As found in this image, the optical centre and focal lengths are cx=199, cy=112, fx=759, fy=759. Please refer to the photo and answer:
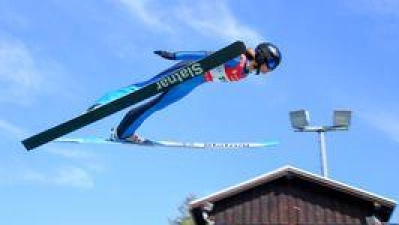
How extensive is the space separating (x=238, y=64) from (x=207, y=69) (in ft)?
2.91

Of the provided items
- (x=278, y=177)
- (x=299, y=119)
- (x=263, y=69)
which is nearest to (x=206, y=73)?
(x=263, y=69)

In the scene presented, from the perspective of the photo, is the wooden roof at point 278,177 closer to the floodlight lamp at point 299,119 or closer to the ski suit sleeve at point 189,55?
the ski suit sleeve at point 189,55

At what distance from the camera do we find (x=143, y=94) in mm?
12398

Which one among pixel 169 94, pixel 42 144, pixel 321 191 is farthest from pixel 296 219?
pixel 42 144

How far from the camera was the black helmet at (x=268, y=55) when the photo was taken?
41.7 ft

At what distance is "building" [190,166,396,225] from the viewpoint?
16375 mm

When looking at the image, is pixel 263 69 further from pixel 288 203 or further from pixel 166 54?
pixel 288 203

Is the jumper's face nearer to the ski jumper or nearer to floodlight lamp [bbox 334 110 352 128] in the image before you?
the ski jumper

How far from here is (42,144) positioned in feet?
42.9

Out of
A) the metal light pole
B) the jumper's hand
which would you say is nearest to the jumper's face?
the jumper's hand

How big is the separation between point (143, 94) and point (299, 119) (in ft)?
35.5

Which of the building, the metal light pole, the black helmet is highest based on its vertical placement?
the black helmet

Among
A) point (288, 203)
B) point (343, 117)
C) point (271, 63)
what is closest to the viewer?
point (271, 63)

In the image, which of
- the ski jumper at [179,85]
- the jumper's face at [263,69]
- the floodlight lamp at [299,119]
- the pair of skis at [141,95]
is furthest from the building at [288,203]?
the floodlight lamp at [299,119]
